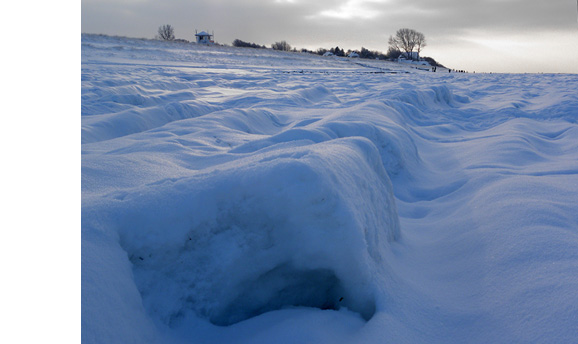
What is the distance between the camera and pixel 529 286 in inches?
55.6

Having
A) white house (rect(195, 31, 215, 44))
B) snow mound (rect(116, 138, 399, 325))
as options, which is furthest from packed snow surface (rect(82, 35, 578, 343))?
white house (rect(195, 31, 215, 44))

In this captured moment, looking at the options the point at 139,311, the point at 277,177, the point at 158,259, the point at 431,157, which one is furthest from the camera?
the point at 431,157

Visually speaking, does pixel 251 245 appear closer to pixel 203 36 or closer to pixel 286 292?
pixel 286 292

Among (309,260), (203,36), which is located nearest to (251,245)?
(309,260)

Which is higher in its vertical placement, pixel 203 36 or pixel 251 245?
pixel 203 36

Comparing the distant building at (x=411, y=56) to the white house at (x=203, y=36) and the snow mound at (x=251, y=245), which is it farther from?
the snow mound at (x=251, y=245)

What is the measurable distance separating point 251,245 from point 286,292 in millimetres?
241

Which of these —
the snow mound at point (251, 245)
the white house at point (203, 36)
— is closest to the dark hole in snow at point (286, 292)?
the snow mound at point (251, 245)

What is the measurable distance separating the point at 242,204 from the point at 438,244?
1256mm

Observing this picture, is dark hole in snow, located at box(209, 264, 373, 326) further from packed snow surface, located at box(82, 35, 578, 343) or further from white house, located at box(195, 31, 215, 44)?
white house, located at box(195, 31, 215, 44)

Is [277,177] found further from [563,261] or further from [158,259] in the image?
[563,261]

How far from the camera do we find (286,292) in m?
1.41
